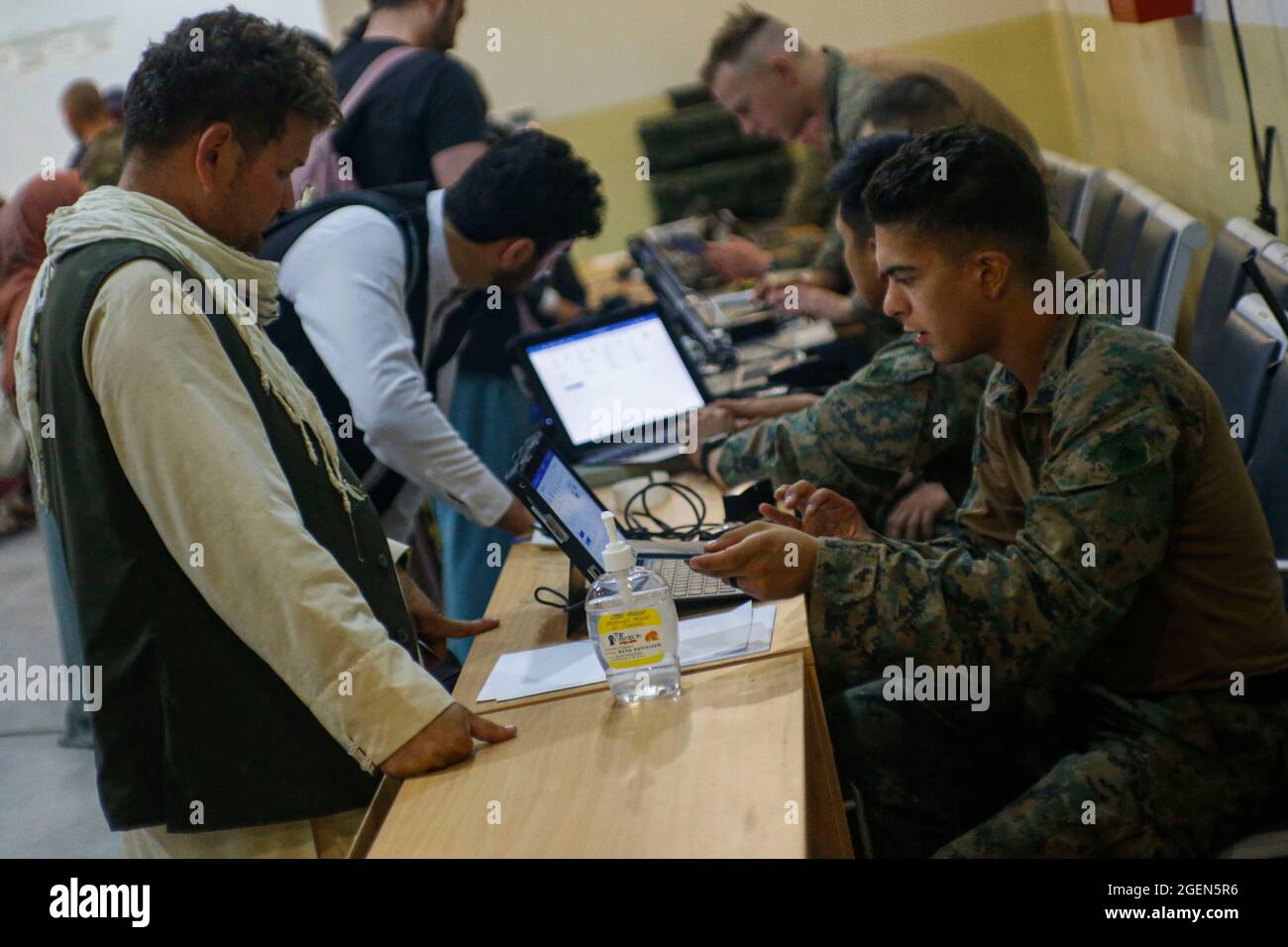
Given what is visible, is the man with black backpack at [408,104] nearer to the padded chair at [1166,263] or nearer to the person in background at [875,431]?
the person in background at [875,431]

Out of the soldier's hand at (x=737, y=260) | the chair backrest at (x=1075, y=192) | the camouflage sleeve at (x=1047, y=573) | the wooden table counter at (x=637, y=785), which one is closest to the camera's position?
the wooden table counter at (x=637, y=785)

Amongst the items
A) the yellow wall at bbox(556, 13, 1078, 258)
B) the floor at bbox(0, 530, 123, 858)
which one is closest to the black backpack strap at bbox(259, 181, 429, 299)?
the floor at bbox(0, 530, 123, 858)

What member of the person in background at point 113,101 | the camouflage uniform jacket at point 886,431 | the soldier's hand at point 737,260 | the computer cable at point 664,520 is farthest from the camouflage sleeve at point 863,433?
the person in background at point 113,101

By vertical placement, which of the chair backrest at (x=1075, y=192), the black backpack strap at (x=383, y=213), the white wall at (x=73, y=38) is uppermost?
the white wall at (x=73, y=38)

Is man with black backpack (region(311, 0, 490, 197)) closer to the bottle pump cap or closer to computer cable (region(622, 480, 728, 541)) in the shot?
computer cable (region(622, 480, 728, 541))

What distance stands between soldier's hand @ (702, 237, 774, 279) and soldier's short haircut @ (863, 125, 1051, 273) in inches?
99.2

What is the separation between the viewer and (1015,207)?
174cm

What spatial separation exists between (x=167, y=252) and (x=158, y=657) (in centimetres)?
42

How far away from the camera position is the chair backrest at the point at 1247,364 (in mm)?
2057

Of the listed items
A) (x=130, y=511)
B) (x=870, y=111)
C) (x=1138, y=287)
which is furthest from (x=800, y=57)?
(x=130, y=511)

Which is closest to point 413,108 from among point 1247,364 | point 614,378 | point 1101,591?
point 614,378

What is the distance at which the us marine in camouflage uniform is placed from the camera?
1492 millimetres

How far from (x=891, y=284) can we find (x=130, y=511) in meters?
1.02
